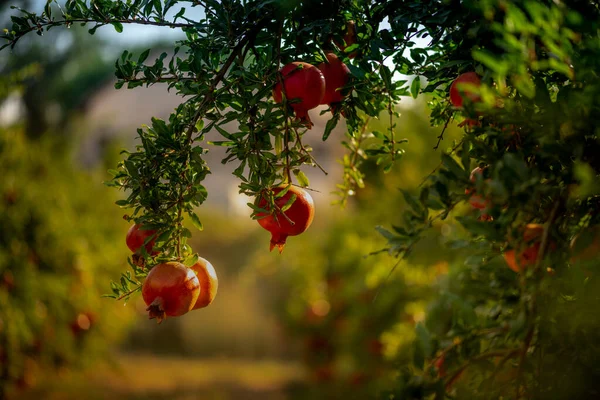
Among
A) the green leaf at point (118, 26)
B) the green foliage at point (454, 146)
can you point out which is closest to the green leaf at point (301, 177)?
the green foliage at point (454, 146)

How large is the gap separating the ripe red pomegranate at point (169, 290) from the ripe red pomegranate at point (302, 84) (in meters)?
0.22

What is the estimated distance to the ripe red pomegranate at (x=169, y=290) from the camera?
2.13 ft

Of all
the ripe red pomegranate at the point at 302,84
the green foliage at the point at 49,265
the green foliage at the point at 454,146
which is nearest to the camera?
the green foliage at the point at 454,146

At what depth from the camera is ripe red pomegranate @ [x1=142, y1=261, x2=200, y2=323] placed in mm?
649

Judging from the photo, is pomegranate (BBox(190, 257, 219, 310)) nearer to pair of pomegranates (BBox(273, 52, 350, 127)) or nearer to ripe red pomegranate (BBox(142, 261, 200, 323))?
ripe red pomegranate (BBox(142, 261, 200, 323))

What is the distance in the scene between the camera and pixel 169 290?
0.65 m

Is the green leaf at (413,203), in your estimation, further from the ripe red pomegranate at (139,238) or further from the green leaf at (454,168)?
the ripe red pomegranate at (139,238)

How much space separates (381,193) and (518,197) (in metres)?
3.15

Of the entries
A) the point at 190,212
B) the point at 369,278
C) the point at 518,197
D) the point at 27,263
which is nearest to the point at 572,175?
the point at 518,197

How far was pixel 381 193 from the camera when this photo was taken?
3.66 meters

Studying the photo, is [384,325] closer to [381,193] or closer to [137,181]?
[381,193]

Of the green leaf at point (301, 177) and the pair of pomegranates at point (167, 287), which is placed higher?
the green leaf at point (301, 177)

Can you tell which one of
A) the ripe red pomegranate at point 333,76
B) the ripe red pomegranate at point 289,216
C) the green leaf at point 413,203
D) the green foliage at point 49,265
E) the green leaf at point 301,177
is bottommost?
the green leaf at point 413,203

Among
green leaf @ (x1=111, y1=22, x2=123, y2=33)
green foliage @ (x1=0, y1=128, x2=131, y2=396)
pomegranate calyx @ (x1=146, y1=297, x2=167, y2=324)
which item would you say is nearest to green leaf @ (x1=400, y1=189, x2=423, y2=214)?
pomegranate calyx @ (x1=146, y1=297, x2=167, y2=324)
